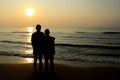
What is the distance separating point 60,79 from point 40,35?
1.97 metres

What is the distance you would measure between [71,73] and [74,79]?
1393 millimetres

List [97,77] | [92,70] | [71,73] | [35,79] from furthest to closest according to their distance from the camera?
[92,70], [71,73], [97,77], [35,79]

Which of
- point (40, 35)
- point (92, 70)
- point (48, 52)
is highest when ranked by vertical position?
point (40, 35)

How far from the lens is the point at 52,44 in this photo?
990cm

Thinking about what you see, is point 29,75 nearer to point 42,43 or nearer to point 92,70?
point 42,43

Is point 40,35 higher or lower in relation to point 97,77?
higher

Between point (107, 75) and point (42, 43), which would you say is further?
point (107, 75)

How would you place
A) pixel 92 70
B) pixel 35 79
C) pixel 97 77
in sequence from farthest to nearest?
1. pixel 92 70
2. pixel 97 77
3. pixel 35 79

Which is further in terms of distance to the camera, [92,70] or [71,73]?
[92,70]

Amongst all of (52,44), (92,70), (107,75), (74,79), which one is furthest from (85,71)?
(52,44)

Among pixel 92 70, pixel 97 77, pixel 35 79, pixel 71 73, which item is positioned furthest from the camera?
pixel 92 70

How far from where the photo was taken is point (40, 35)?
9.90 metres

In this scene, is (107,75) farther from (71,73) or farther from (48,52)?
(48,52)

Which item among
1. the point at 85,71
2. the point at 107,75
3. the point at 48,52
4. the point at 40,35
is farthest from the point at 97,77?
the point at 40,35
